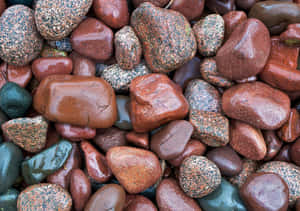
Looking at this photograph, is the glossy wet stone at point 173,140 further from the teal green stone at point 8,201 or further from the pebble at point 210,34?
the teal green stone at point 8,201

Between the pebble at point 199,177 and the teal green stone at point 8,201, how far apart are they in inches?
52.7

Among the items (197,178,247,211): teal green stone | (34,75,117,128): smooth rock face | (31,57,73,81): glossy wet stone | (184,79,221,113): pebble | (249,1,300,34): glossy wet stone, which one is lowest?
(197,178,247,211): teal green stone

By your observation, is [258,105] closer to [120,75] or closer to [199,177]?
[199,177]

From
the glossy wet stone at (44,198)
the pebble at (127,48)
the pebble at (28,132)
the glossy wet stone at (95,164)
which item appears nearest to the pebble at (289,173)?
the glossy wet stone at (95,164)

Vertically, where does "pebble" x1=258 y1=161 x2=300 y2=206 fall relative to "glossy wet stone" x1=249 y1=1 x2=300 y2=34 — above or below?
below

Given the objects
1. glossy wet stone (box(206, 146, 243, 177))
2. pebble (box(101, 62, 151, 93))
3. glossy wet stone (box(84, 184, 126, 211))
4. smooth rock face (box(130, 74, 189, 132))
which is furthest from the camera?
pebble (box(101, 62, 151, 93))

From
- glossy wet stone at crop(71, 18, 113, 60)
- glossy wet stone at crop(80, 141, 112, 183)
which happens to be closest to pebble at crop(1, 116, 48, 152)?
glossy wet stone at crop(80, 141, 112, 183)

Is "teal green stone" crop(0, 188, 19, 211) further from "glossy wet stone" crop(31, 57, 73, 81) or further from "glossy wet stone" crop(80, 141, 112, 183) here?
"glossy wet stone" crop(31, 57, 73, 81)

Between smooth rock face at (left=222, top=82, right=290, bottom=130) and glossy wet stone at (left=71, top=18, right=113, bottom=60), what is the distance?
116 cm

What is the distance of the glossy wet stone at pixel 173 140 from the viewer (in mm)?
2229

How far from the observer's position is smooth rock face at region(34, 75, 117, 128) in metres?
2.19

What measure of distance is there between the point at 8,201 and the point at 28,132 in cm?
55

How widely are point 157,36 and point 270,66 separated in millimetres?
1024

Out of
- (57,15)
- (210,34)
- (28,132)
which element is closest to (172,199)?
(28,132)
